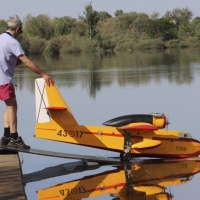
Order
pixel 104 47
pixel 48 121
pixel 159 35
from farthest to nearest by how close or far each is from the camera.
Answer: pixel 159 35 → pixel 104 47 → pixel 48 121

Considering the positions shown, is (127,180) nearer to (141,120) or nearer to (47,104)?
(141,120)

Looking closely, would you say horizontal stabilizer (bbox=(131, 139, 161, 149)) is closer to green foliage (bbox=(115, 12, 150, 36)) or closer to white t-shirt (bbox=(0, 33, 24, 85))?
white t-shirt (bbox=(0, 33, 24, 85))

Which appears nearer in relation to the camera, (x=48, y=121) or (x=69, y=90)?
(x=48, y=121)

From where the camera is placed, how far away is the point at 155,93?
23.1m

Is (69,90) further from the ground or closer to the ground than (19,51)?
closer to the ground

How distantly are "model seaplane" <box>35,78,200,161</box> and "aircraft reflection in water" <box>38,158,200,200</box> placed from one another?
0.23 metres

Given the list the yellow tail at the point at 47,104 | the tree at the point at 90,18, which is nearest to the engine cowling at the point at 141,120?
the yellow tail at the point at 47,104

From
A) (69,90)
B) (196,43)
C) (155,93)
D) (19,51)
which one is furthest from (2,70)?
(196,43)

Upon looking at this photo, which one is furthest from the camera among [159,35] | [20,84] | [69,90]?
[159,35]

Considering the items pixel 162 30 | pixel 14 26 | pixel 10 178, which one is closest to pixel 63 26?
pixel 162 30

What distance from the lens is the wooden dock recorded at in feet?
25.5

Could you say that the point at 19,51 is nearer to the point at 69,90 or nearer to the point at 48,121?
the point at 48,121

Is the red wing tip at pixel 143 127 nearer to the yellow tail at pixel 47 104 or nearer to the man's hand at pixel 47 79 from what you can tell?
the yellow tail at pixel 47 104

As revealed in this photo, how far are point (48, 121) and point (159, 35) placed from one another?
273 ft
